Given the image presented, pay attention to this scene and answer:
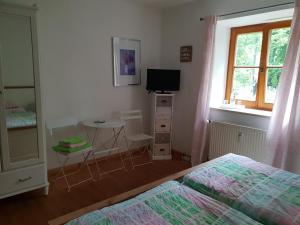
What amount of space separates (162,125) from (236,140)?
1155 millimetres

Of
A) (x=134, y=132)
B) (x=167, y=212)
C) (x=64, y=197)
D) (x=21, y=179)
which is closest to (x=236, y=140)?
(x=134, y=132)

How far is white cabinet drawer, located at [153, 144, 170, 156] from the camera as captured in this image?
369cm

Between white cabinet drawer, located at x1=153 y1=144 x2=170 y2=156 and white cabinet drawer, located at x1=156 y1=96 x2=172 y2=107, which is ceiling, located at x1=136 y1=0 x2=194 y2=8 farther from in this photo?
white cabinet drawer, located at x1=153 y1=144 x2=170 y2=156

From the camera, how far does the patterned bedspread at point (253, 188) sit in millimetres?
1353

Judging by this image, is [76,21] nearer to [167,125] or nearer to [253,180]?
[167,125]

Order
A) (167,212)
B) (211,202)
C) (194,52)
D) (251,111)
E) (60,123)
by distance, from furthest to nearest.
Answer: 1. (194,52)
2. (251,111)
3. (60,123)
4. (211,202)
5. (167,212)

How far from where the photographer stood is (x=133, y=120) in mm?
3838

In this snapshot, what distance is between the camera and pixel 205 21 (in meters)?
3.12

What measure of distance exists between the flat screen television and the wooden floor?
1240mm

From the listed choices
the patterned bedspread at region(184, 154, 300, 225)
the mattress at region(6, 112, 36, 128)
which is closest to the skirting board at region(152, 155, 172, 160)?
the patterned bedspread at region(184, 154, 300, 225)

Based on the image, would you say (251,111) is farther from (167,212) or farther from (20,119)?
(20,119)

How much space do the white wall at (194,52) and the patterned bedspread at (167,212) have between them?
1.81 m

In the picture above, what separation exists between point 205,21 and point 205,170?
2151 millimetres

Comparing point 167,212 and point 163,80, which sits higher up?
point 163,80
